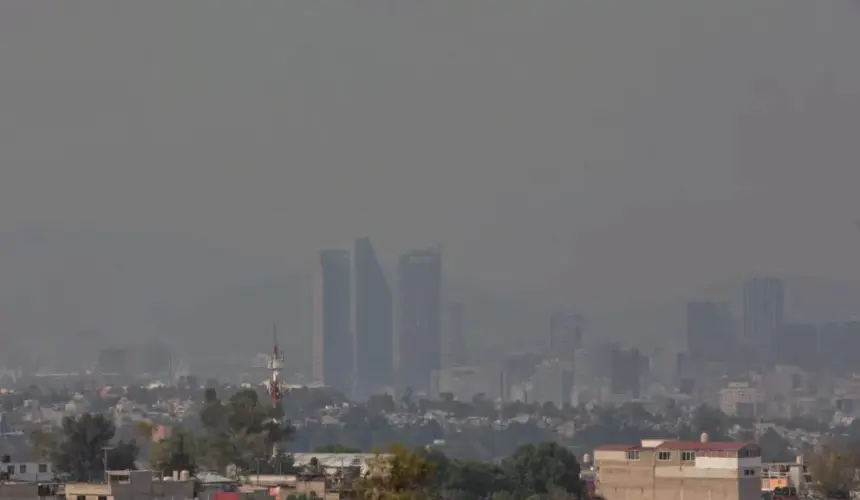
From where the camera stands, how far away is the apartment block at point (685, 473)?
55.5 m

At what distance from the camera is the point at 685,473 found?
5634cm

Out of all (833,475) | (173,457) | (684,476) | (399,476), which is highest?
(173,457)

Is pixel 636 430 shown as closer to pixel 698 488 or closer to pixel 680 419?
pixel 680 419

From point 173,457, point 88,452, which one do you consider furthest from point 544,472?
point 173,457

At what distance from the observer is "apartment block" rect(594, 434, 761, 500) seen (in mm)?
55531

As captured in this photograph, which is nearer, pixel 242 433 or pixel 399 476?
pixel 399 476


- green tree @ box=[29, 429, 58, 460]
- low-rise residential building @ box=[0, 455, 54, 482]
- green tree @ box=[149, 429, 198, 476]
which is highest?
green tree @ box=[29, 429, 58, 460]

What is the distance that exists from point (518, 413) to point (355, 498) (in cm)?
12675

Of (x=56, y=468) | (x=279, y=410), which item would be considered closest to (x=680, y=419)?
(x=279, y=410)

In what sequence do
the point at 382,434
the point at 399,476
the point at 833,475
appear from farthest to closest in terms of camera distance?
1. the point at 382,434
2. the point at 833,475
3. the point at 399,476

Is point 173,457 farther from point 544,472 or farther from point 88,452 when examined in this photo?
point 544,472

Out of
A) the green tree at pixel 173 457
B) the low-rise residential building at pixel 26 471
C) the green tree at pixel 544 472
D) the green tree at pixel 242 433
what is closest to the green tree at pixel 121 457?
the green tree at pixel 173 457

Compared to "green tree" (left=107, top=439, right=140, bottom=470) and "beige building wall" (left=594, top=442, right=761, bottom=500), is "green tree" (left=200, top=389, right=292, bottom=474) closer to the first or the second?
"green tree" (left=107, top=439, right=140, bottom=470)

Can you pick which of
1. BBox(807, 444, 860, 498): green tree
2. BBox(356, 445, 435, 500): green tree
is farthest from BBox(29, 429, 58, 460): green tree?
BBox(356, 445, 435, 500): green tree
